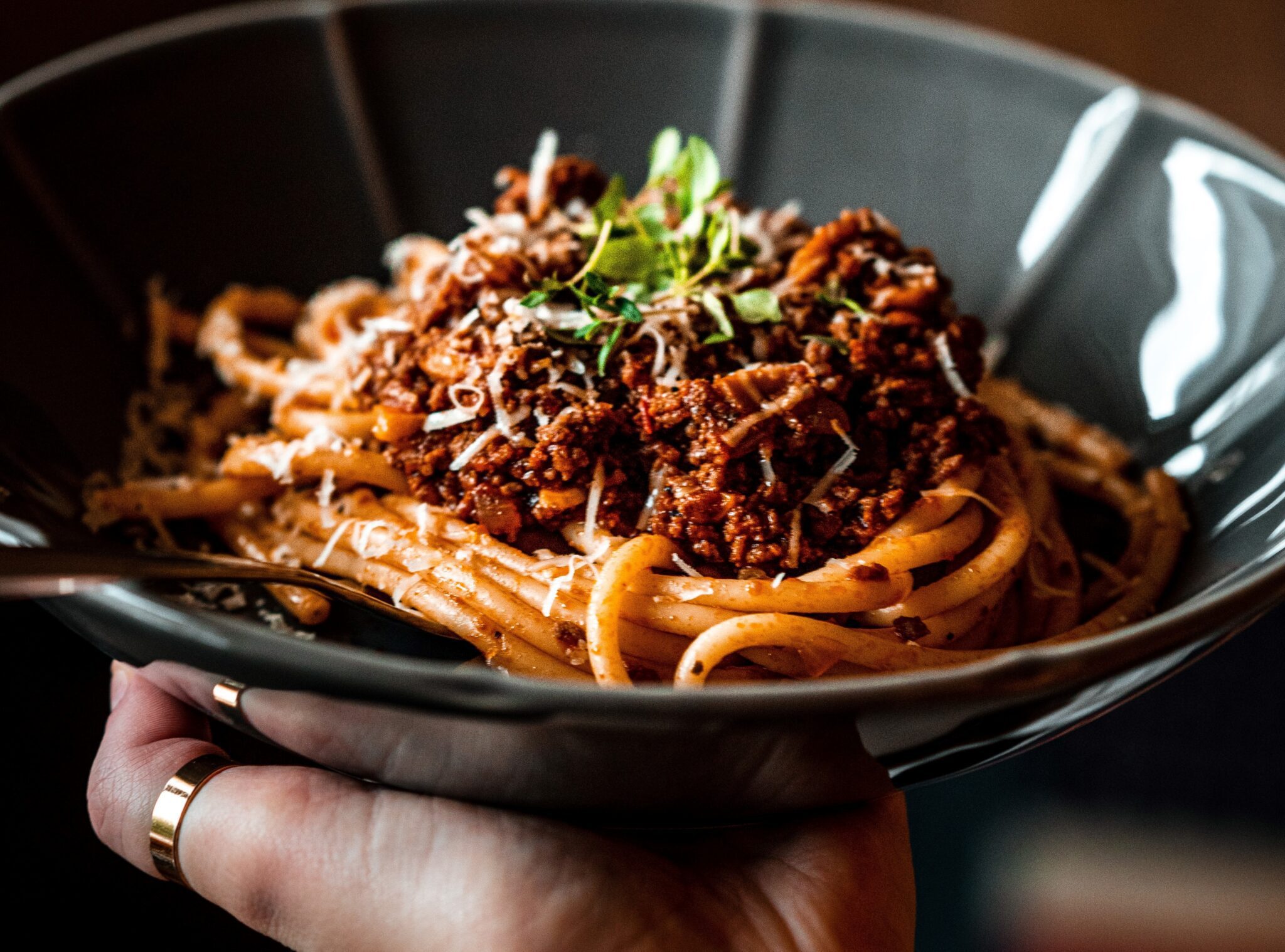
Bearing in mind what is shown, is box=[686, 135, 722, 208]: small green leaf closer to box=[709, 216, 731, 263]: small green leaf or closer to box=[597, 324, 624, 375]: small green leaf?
box=[709, 216, 731, 263]: small green leaf

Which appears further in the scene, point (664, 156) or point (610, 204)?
point (664, 156)

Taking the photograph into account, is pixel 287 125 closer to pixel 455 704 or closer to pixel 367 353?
pixel 367 353

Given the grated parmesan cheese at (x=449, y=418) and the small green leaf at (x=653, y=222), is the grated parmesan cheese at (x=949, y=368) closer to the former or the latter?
the small green leaf at (x=653, y=222)

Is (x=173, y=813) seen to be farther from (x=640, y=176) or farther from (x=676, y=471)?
(x=640, y=176)

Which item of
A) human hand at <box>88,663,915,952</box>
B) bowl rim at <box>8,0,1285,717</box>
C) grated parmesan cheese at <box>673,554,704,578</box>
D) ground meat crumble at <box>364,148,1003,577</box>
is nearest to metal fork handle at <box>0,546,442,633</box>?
bowl rim at <box>8,0,1285,717</box>

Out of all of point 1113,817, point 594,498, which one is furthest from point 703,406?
point 1113,817

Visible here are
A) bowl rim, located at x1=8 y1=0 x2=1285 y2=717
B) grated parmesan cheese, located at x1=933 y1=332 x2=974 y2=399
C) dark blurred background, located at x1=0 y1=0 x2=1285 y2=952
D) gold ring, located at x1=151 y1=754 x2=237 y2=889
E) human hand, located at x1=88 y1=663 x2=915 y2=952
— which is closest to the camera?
bowl rim, located at x1=8 y1=0 x2=1285 y2=717
